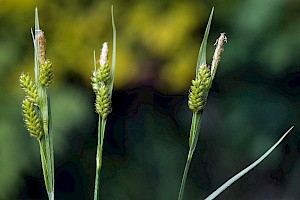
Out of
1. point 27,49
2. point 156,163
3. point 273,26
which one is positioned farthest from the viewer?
point 156,163

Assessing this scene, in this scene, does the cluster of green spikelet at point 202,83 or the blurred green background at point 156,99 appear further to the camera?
the blurred green background at point 156,99

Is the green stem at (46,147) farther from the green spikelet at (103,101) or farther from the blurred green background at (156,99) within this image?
the blurred green background at (156,99)

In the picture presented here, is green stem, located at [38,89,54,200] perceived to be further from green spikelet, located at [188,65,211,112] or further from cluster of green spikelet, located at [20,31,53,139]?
green spikelet, located at [188,65,211,112]

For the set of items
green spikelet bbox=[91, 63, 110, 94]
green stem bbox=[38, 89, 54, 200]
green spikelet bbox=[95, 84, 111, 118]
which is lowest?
green stem bbox=[38, 89, 54, 200]

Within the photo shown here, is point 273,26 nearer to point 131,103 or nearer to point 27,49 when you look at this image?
point 131,103

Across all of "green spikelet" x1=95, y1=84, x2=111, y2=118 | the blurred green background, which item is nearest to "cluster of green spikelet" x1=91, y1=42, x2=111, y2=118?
"green spikelet" x1=95, y1=84, x2=111, y2=118

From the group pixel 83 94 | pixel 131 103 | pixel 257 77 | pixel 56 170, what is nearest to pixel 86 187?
pixel 56 170

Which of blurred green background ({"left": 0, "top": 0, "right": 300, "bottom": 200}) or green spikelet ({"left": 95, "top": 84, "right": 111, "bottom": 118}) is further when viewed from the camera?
blurred green background ({"left": 0, "top": 0, "right": 300, "bottom": 200})

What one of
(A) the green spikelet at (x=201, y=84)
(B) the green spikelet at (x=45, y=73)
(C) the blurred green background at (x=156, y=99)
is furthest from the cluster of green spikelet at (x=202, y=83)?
(C) the blurred green background at (x=156, y=99)

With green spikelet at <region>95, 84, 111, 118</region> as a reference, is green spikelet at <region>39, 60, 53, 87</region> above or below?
above
